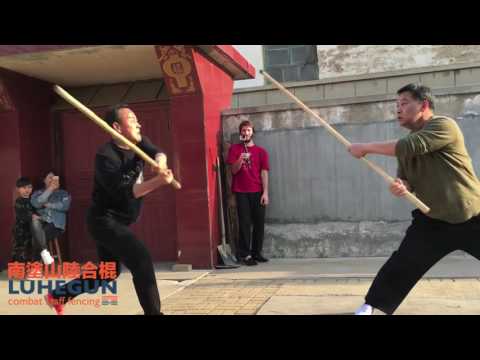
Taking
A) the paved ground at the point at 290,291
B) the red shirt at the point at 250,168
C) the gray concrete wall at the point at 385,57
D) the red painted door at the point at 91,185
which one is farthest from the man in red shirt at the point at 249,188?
the gray concrete wall at the point at 385,57

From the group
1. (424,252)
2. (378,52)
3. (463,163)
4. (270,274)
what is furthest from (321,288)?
Answer: (378,52)

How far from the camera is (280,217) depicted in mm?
A: 6785

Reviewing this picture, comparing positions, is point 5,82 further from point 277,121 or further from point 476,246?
point 476,246

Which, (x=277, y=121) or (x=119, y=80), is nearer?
(x=277, y=121)

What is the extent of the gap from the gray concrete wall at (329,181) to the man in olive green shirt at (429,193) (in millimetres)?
3081

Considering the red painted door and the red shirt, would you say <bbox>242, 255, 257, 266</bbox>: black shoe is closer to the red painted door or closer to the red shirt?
the red shirt

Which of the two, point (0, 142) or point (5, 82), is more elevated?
point (5, 82)

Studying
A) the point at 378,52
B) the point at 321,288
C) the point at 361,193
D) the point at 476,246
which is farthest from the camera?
the point at 378,52

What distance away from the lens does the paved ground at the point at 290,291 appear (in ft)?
13.3

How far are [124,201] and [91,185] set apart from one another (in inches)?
164

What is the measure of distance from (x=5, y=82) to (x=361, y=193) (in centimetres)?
526

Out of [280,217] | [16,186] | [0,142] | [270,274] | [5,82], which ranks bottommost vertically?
[270,274]

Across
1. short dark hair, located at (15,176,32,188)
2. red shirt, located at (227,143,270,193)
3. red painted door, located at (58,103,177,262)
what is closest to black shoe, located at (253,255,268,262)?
red shirt, located at (227,143,270,193)

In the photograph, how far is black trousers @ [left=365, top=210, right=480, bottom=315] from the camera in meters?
3.17
